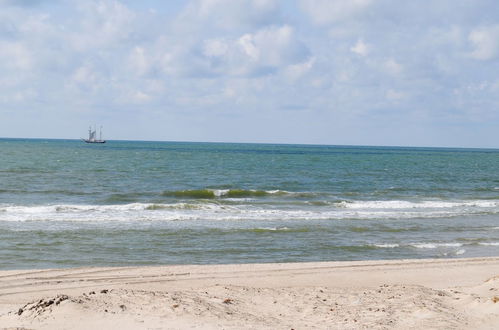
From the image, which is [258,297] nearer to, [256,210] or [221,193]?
[256,210]

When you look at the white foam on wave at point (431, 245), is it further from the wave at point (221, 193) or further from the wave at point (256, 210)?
the wave at point (221, 193)

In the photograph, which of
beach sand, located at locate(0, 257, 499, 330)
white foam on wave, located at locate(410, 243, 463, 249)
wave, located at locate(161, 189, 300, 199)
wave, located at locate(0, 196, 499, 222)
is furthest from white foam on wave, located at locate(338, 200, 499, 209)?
beach sand, located at locate(0, 257, 499, 330)

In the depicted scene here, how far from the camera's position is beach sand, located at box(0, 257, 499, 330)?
29.3 feet

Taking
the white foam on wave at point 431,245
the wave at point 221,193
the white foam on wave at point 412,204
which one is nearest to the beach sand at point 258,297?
the white foam on wave at point 431,245

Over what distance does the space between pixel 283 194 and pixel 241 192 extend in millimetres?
2876

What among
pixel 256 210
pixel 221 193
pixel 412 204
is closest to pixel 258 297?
pixel 256 210

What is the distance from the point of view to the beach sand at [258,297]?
8.93 meters

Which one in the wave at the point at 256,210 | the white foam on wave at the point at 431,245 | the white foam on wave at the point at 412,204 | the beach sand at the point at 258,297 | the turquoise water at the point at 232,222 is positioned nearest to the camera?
the beach sand at the point at 258,297

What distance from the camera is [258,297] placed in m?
10.7

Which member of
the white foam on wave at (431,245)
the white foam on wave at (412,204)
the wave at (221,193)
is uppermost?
the white foam on wave at (412,204)

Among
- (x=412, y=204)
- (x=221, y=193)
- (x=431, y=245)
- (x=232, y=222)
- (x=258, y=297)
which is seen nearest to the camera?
(x=258, y=297)

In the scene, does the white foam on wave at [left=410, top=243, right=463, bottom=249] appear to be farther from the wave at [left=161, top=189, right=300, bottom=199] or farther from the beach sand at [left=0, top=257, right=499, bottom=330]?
the wave at [left=161, top=189, right=300, bottom=199]

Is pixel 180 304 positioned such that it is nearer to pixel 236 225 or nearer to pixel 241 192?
pixel 236 225

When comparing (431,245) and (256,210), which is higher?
(431,245)
